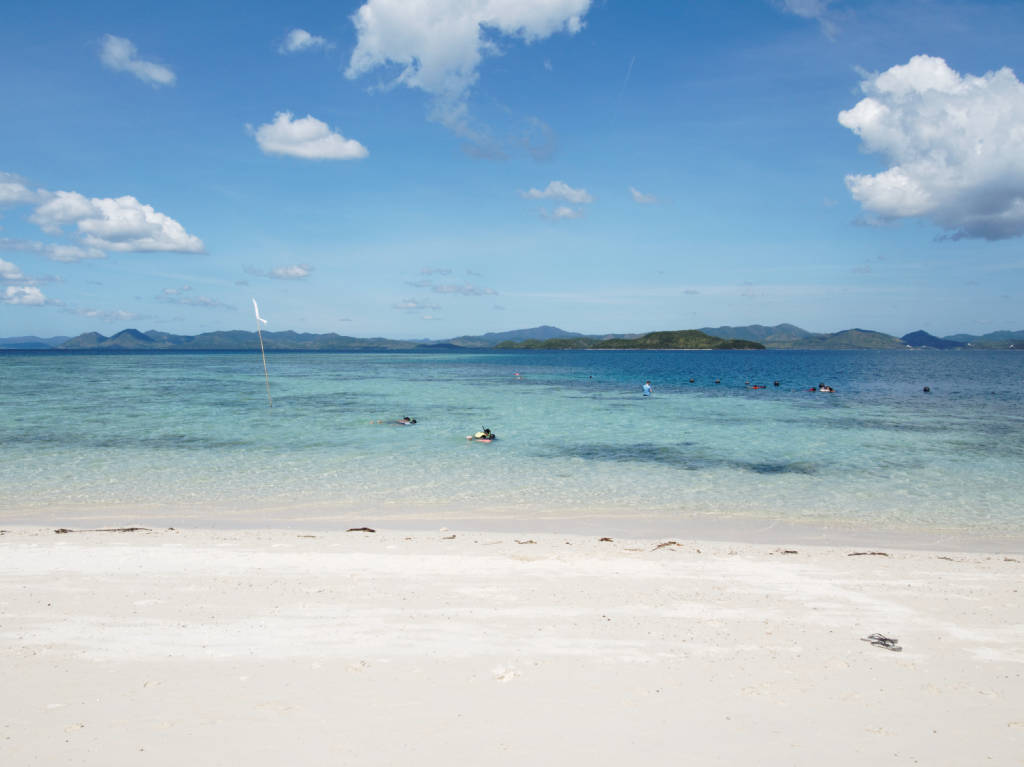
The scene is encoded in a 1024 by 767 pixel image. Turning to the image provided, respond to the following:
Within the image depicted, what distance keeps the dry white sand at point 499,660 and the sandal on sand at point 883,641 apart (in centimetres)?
11

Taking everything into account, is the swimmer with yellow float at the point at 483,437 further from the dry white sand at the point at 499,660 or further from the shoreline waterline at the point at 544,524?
the dry white sand at the point at 499,660

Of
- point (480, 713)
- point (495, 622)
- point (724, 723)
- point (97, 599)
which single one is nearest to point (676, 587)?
point (495, 622)

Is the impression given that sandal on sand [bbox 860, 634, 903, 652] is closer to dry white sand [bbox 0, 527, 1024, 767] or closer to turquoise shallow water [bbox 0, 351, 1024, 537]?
dry white sand [bbox 0, 527, 1024, 767]

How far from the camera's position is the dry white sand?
17.5ft

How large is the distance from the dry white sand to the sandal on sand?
0.37 feet

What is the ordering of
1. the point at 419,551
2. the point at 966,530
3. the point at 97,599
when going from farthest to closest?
1. the point at 966,530
2. the point at 419,551
3. the point at 97,599

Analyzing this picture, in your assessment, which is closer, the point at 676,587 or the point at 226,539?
the point at 676,587

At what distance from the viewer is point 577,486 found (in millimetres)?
18594

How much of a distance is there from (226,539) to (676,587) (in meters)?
9.42

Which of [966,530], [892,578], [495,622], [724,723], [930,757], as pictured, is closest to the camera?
[930,757]

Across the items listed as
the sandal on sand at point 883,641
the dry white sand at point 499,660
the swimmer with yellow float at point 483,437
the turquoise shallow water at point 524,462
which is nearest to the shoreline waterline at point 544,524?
the turquoise shallow water at point 524,462

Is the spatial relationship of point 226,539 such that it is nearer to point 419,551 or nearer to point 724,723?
point 419,551

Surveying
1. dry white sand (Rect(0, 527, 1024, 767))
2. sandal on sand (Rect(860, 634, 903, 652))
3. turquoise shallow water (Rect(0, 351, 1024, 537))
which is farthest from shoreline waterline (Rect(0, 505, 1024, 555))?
sandal on sand (Rect(860, 634, 903, 652))

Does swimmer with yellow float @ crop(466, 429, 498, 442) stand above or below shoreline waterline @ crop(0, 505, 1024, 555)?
above
